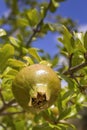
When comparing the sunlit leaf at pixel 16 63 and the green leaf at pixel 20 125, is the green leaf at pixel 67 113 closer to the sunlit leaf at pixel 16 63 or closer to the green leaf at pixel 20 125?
the sunlit leaf at pixel 16 63

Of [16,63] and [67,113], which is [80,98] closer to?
[67,113]

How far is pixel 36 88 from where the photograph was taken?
1.00 metres

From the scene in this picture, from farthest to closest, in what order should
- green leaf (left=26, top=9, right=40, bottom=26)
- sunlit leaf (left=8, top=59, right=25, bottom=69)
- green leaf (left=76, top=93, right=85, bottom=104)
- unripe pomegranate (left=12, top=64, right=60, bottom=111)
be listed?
1. green leaf (left=26, top=9, right=40, bottom=26)
2. green leaf (left=76, top=93, right=85, bottom=104)
3. sunlit leaf (left=8, top=59, right=25, bottom=69)
4. unripe pomegranate (left=12, top=64, right=60, bottom=111)

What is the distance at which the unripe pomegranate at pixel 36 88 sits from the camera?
1003mm

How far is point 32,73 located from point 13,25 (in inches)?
106

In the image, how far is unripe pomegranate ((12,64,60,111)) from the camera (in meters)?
1.00

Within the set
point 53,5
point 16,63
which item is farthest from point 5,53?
point 53,5

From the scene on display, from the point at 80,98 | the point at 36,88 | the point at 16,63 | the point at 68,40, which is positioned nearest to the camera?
the point at 36,88

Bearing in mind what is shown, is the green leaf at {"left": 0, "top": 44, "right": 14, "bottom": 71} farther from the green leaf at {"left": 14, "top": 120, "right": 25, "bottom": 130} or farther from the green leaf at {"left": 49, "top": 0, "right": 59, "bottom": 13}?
the green leaf at {"left": 49, "top": 0, "right": 59, "bottom": 13}

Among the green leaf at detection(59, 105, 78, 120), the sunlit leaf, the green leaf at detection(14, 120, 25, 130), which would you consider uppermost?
the sunlit leaf

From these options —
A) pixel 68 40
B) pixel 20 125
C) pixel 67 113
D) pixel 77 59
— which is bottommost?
pixel 20 125

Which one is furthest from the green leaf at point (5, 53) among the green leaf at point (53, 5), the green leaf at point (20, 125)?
the green leaf at point (53, 5)

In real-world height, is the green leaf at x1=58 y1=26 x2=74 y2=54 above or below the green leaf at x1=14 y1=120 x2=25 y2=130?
above

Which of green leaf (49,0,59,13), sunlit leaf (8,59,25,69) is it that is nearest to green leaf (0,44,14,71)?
sunlit leaf (8,59,25,69)
